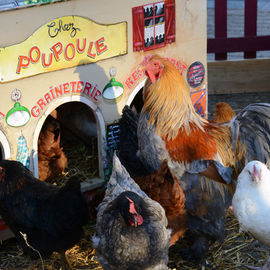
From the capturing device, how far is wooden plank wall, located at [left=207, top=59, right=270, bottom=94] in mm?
8734

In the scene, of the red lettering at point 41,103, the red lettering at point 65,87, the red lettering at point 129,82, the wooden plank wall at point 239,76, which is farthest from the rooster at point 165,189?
the wooden plank wall at point 239,76

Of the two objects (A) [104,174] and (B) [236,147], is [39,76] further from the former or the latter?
(B) [236,147]

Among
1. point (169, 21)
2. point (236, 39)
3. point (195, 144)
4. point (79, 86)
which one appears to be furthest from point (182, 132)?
point (236, 39)

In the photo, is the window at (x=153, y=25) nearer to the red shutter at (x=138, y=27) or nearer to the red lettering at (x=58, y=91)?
the red shutter at (x=138, y=27)

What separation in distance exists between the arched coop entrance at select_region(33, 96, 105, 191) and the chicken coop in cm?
1

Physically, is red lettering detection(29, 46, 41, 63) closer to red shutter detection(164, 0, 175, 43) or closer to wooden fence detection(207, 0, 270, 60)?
red shutter detection(164, 0, 175, 43)

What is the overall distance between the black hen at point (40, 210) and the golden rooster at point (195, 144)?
37.1 inches

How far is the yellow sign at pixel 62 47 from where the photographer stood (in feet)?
15.4

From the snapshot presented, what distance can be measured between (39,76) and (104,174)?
54.8 inches

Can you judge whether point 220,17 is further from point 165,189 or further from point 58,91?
point 165,189

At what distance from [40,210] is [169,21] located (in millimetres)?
2518

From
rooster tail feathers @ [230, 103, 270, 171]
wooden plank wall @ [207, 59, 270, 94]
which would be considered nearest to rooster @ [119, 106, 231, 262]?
rooster tail feathers @ [230, 103, 270, 171]

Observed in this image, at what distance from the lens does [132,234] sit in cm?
429

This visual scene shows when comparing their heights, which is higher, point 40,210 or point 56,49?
point 56,49
